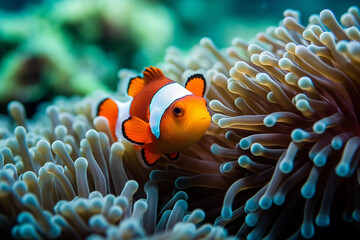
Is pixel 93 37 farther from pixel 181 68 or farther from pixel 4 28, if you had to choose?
pixel 181 68

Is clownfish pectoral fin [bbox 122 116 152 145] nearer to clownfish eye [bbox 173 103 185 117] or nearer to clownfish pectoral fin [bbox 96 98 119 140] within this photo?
clownfish eye [bbox 173 103 185 117]

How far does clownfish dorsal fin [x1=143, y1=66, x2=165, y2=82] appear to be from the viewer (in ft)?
5.05

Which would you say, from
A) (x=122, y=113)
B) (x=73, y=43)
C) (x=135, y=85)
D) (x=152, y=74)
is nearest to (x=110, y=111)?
(x=122, y=113)

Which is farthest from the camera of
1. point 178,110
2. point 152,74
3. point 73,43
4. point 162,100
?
point 73,43

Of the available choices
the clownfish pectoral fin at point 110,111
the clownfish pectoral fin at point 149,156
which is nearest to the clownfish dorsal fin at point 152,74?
the clownfish pectoral fin at point 110,111

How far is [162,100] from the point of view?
1.39m

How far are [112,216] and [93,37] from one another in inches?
101

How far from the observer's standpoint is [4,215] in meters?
1.06

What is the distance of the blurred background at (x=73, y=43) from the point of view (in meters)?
2.98

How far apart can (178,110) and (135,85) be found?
0.43 metres

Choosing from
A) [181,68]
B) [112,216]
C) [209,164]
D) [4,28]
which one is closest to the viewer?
[112,216]

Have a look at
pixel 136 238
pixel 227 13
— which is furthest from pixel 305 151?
pixel 227 13

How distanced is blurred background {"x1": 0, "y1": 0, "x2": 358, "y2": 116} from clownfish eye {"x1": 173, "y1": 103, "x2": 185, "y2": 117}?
204cm

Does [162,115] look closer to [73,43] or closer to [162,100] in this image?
[162,100]
